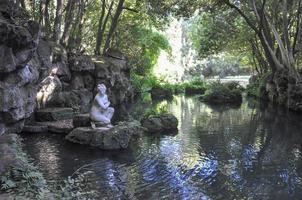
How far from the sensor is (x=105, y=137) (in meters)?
14.3

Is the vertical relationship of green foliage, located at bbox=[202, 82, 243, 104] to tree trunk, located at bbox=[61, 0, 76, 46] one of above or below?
below

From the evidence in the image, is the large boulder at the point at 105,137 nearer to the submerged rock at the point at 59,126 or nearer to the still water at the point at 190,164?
the still water at the point at 190,164

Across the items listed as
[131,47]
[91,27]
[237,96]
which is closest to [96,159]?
[237,96]

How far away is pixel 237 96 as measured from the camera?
36.8m

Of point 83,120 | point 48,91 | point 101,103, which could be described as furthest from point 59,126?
point 48,91

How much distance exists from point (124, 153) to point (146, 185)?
353 cm

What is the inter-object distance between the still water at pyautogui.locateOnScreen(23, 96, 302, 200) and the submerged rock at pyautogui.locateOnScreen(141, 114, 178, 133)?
59 centimetres

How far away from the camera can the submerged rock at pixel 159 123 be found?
18328 millimetres

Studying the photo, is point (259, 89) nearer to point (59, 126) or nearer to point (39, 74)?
point (59, 126)

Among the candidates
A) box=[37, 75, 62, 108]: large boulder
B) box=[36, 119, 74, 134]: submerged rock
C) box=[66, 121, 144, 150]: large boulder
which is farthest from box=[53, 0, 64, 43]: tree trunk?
box=[66, 121, 144, 150]: large boulder

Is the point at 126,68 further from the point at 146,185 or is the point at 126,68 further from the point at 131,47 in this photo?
the point at 146,185

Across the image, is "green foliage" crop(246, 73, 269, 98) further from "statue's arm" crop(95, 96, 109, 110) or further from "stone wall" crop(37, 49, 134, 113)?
"statue's arm" crop(95, 96, 109, 110)

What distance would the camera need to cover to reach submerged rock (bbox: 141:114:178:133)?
18328mm

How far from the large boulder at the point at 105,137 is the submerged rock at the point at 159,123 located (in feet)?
10.8
